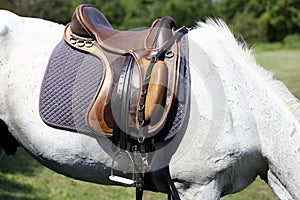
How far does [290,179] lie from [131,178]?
0.73 metres

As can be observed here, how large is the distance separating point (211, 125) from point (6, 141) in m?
1.19

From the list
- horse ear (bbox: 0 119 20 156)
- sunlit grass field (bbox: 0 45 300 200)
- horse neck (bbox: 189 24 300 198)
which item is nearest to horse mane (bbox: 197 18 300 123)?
horse neck (bbox: 189 24 300 198)

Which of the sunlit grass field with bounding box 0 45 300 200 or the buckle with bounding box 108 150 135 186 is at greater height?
the buckle with bounding box 108 150 135 186

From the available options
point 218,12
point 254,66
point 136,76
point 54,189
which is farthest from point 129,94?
point 218,12

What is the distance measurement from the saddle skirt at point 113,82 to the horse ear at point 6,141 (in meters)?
0.38

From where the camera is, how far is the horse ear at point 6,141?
2668 mm

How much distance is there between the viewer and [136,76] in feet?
7.54

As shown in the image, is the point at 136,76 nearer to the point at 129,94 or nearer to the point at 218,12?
the point at 129,94

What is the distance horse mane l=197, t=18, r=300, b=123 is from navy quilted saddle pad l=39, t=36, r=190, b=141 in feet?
0.72

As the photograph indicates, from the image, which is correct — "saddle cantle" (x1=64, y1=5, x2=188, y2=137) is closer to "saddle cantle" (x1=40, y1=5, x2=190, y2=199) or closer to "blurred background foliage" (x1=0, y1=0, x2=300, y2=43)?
"saddle cantle" (x1=40, y1=5, x2=190, y2=199)

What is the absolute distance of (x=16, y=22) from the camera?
264 centimetres

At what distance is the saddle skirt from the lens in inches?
88.5

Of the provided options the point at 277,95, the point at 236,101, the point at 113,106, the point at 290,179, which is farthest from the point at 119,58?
the point at 290,179

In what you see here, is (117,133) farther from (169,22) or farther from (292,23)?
(292,23)
